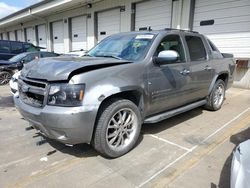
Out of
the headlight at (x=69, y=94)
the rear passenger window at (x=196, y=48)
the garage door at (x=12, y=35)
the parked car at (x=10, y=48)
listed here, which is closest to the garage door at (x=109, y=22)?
the parked car at (x=10, y=48)

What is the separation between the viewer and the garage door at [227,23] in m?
7.98

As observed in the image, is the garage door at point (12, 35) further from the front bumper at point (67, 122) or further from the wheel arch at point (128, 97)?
the front bumper at point (67, 122)

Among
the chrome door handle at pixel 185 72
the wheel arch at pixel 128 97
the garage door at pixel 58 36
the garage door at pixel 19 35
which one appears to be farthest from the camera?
the garage door at pixel 19 35

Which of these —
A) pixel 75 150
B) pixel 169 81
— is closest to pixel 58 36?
pixel 169 81

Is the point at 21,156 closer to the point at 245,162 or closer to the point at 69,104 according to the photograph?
the point at 69,104

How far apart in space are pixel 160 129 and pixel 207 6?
21.8ft

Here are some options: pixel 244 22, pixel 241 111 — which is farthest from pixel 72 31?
pixel 241 111

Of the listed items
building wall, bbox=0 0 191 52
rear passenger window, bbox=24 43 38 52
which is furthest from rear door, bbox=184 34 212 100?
rear passenger window, bbox=24 43 38 52

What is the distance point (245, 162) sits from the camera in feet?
6.54

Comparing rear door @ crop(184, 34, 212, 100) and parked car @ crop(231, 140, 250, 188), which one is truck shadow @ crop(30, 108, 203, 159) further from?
parked car @ crop(231, 140, 250, 188)

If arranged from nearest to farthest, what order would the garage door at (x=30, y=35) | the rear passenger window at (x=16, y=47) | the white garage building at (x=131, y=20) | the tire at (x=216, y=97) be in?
the tire at (x=216, y=97)
the white garage building at (x=131, y=20)
the rear passenger window at (x=16, y=47)
the garage door at (x=30, y=35)

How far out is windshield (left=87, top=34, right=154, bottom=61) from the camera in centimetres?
364

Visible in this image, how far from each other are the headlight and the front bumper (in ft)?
0.21

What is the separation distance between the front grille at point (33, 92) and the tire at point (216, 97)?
3.79 metres
